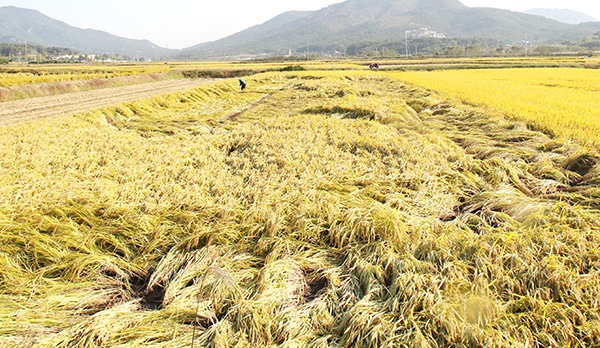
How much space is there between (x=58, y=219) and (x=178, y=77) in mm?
38467

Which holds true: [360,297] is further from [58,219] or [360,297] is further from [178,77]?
[178,77]

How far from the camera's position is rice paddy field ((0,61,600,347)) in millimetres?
2262

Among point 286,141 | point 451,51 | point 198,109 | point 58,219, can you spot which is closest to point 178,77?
point 198,109

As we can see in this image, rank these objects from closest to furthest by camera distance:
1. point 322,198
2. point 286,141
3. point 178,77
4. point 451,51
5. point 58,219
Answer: point 58,219, point 322,198, point 286,141, point 178,77, point 451,51

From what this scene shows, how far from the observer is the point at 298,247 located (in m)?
3.24

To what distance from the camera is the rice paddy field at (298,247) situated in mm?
2262

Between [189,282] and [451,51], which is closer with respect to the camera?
[189,282]

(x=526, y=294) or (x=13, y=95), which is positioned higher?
(x=13, y=95)

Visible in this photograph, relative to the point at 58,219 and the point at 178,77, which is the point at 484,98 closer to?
the point at 58,219

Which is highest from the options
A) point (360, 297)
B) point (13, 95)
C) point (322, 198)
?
point (13, 95)

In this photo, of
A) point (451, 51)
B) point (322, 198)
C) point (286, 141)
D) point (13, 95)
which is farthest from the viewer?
point (451, 51)

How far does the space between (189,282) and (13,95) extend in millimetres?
21759

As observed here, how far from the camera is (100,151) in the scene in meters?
5.94

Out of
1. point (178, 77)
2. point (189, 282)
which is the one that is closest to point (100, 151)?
point (189, 282)
